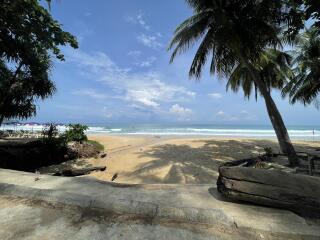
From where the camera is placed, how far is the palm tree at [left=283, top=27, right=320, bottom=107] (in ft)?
45.5

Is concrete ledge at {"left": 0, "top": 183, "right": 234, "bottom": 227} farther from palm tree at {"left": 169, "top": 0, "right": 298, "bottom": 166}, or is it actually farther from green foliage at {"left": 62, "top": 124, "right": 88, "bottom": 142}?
green foliage at {"left": 62, "top": 124, "right": 88, "bottom": 142}

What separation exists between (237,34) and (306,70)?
10.1 meters

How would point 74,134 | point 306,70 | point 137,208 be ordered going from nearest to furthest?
1. point 137,208
2. point 74,134
3. point 306,70

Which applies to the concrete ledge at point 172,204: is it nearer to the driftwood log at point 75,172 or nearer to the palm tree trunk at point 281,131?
the driftwood log at point 75,172

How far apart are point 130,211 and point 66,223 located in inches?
29.2

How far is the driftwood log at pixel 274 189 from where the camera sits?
3.04 metres

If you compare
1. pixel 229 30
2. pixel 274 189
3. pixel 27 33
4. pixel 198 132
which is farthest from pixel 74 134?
pixel 198 132

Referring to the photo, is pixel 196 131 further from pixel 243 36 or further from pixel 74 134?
pixel 243 36

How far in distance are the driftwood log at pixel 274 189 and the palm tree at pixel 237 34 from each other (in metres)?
6.73

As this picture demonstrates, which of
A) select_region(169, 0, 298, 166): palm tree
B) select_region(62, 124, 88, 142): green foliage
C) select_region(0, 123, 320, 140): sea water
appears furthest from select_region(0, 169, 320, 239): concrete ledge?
select_region(0, 123, 320, 140): sea water

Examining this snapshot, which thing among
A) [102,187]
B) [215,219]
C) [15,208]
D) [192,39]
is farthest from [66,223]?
[192,39]

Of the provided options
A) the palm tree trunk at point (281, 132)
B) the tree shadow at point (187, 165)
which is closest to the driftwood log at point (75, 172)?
the tree shadow at point (187, 165)

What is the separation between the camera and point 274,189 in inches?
124

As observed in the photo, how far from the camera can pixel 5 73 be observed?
7.45m
